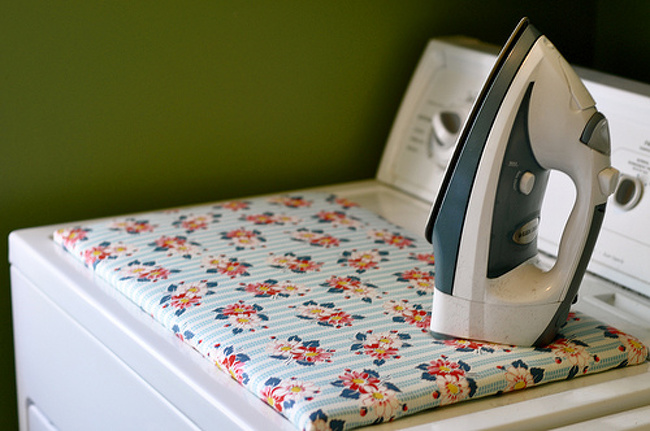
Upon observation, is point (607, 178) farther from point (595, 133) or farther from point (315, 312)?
point (315, 312)

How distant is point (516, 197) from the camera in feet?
2.84

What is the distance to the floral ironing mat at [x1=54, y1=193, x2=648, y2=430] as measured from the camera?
31.9 inches

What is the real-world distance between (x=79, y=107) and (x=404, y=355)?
2.37 feet

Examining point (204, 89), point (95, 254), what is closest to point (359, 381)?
point (95, 254)

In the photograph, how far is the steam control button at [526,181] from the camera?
2.81 ft

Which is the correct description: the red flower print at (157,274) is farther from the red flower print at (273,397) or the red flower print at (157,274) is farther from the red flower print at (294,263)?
the red flower print at (273,397)

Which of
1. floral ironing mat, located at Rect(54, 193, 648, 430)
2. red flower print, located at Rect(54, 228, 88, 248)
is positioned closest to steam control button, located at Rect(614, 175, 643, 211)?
floral ironing mat, located at Rect(54, 193, 648, 430)

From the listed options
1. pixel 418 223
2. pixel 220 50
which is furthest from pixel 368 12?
pixel 418 223

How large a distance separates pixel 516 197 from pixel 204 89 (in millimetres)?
710

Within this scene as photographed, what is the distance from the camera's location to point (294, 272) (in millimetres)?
1089

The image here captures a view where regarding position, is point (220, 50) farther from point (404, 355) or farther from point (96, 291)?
point (404, 355)

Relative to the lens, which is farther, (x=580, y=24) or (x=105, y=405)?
(x=580, y=24)

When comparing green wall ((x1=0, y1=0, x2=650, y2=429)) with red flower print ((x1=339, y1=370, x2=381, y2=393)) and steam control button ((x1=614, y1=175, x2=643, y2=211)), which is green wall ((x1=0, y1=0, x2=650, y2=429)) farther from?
red flower print ((x1=339, y1=370, x2=381, y2=393))

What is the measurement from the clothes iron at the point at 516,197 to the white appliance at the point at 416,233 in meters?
0.09
